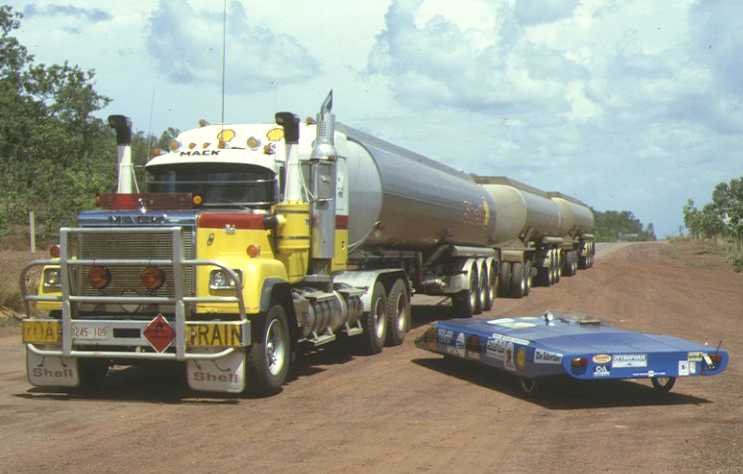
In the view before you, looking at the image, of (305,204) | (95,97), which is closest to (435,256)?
(305,204)

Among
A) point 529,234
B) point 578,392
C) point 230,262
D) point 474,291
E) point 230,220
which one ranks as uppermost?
point 230,220

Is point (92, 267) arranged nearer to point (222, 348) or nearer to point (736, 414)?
point (222, 348)

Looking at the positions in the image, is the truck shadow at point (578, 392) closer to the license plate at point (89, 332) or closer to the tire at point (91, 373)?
the tire at point (91, 373)

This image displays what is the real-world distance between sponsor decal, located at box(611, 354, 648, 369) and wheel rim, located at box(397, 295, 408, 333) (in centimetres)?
639

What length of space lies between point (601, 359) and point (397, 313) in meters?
6.37

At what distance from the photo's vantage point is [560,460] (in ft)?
23.7

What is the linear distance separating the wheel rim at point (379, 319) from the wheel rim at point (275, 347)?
3.79 meters

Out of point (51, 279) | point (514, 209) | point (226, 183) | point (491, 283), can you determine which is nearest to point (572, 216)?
point (514, 209)

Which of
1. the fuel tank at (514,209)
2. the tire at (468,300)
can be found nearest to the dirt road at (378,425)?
the tire at (468,300)

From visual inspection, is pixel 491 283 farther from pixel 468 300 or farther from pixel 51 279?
pixel 51 279

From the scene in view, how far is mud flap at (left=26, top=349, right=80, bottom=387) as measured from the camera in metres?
9.99

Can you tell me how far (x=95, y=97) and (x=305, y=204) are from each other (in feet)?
156

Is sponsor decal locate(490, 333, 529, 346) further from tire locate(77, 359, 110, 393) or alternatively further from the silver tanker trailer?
the silver tanker trailer

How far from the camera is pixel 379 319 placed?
14.7 meters
